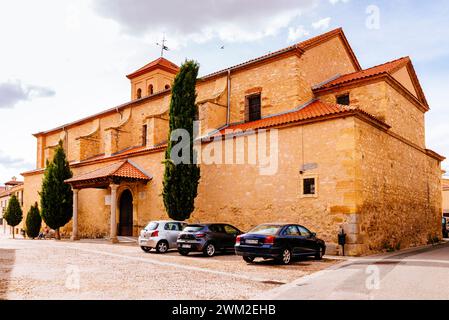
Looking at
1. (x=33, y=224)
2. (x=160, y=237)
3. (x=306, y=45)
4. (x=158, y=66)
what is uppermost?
(x=158, y=66)

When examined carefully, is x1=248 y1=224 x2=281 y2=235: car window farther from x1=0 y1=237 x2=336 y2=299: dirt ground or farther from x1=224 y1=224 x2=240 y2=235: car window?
x1=224 y1=224 x2=240 y2=235: car window

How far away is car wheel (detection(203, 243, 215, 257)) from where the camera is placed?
14867 mm

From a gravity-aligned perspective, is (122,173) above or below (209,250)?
above

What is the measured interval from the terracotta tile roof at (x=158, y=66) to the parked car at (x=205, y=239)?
954 inches

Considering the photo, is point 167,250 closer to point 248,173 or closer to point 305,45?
point 248,173

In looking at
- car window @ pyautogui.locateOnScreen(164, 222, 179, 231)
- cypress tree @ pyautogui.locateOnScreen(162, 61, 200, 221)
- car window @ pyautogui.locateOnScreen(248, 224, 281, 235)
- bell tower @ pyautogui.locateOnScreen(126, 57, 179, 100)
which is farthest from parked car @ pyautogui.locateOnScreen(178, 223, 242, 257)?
bell tower @ pyautogui.locateOnScreen(126, 57, 179, 100)

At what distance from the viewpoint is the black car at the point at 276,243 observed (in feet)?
39.6

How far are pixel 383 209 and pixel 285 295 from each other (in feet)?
39.0

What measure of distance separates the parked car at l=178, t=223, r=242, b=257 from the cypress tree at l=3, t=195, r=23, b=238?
2822 centimetres

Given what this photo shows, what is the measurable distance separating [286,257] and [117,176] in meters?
12.3

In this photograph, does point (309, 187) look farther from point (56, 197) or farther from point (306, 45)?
point (56, 197)

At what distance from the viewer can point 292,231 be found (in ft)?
42.6

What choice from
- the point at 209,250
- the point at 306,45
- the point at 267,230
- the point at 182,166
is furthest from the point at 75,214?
the point at 306,45
